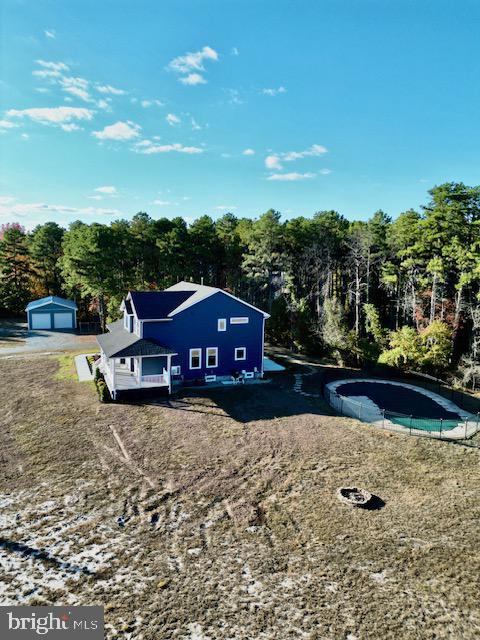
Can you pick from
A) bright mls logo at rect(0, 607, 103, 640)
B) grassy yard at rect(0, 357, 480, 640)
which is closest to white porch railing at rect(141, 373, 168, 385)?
grassy yard at rect(0, 357, 480, 640)

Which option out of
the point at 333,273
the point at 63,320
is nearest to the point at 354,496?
the point at 333,273

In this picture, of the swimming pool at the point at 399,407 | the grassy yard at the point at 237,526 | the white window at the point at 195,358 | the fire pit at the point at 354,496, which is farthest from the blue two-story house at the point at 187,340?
the fire pit at the point at 354,496

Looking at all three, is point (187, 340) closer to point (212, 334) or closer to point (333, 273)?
point (212, 334)

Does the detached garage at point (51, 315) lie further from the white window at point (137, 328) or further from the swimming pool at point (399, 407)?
the swimming pool at point (399, 407)

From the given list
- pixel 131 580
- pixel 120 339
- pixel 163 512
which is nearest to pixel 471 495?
pixel 163 512

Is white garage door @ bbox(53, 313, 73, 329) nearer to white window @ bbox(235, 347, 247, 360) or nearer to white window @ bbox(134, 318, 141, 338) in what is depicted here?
white window @ bbox(134, 318, 141, 338)
